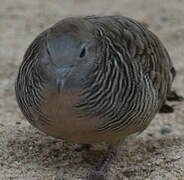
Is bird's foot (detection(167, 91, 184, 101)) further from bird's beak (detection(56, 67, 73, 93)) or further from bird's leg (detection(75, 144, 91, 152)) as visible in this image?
bird's beak (detection(56, 67, 73, 93))

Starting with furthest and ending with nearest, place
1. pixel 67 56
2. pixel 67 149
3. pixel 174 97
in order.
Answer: pixel 174 97 → pixel 67 149 → pixel 67 56

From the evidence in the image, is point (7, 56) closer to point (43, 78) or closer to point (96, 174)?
point (96, 174)

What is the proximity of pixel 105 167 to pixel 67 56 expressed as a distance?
46.0 inches

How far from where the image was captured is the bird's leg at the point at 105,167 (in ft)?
12.4

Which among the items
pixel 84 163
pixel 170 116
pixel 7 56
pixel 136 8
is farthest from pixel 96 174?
pixel 136 8

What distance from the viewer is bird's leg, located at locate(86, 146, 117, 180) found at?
377 cm

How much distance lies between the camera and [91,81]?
3178 mm

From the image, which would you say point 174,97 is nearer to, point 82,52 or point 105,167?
point 105,167

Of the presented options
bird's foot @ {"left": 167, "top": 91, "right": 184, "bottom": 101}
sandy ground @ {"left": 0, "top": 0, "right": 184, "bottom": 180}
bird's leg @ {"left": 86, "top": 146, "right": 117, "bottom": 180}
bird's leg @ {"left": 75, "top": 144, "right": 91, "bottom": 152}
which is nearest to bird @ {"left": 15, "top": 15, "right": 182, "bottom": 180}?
bird's leg @ {"left": 86, "top": 146, "right": 117, "bottom": 180}

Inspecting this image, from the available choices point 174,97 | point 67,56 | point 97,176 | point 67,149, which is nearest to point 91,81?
point 67,56

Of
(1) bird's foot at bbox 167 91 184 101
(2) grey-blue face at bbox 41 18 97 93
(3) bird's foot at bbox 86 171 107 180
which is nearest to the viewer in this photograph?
(2) grey-blue face at bbox 41 18 97 93

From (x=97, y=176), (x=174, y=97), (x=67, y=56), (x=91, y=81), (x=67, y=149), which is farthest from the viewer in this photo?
(x=174, y=97)

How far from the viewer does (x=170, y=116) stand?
485 cm

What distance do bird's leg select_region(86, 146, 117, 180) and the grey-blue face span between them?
87 centimetres
